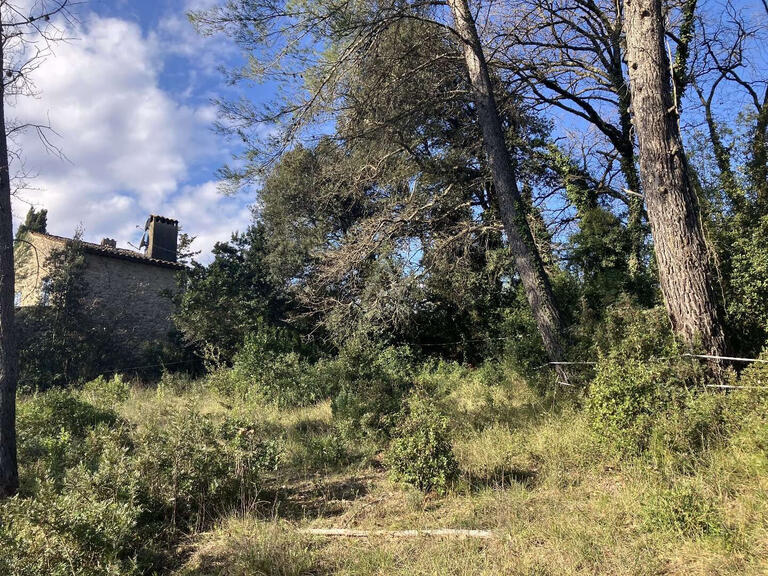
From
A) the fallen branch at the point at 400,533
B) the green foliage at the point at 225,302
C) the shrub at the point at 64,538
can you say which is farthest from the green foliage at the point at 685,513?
the green foliage at the point at 225,302

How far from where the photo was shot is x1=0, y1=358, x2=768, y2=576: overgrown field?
124 inches

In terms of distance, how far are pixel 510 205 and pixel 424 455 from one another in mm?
4678

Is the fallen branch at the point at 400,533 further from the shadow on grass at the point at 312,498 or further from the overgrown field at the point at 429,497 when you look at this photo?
the shadow on grass at the point at 312,498

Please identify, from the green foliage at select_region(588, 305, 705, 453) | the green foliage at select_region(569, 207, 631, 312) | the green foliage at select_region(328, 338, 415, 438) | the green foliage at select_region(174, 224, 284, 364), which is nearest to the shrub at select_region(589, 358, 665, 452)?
the green foliage at select_region(588, 305, 705, 453)

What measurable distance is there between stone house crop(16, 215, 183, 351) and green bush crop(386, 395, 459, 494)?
13431mm

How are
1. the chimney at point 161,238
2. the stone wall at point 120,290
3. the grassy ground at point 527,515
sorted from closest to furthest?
the grassy ground at point 527,515 → the stone wall at point 120,290 → the chimney at point 161,238

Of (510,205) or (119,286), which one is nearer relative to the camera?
(510,205)

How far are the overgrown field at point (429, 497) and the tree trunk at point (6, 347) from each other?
298 mm

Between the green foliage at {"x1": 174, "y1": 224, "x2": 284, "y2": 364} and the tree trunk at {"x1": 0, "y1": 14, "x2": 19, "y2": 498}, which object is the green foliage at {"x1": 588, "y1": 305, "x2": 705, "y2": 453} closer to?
the tree trunk at {"x1": 0, "y1": 14, "x2": 19, "y2": 498}

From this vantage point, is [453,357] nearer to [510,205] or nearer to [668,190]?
[510,205]

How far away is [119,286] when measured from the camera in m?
17.7

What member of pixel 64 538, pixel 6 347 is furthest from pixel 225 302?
pixel 64 538

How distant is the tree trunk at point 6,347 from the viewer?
559cm

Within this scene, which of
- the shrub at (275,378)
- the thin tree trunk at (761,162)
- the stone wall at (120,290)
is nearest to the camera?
the thin tree trunk at (761,162)
